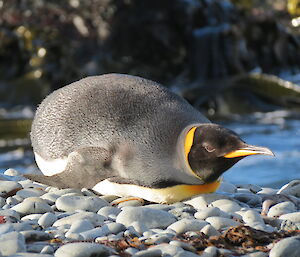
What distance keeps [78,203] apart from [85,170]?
49 centimetres

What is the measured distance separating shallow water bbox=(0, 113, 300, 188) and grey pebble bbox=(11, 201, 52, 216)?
4.10 metres

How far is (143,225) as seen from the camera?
3.68m

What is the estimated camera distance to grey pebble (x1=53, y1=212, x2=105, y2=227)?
374 cm

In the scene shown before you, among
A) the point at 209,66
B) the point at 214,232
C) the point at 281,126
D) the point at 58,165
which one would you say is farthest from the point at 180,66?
the point at 214,232

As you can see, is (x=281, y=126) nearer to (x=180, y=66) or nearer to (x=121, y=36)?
(x=180, y=66)

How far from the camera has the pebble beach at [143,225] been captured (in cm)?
323

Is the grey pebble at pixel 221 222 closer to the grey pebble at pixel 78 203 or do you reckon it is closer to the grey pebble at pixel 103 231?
the grey pebble at pixel 103 231

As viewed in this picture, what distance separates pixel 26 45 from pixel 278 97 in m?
6.54

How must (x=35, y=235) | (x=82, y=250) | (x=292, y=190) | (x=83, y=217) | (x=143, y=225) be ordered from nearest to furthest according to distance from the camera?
(x=82, y=250) → (x=35, y=235) → (x=143, y=225) → (x=83, y=217) → (x=292, y=190)

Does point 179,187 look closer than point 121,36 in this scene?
Yes

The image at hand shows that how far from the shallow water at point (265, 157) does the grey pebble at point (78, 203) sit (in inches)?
152

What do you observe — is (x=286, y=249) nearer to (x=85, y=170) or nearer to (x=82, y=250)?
(x=82, y=250)

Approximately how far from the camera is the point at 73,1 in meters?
19.7

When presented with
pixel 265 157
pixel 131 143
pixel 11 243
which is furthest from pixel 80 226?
pixel 265 157
